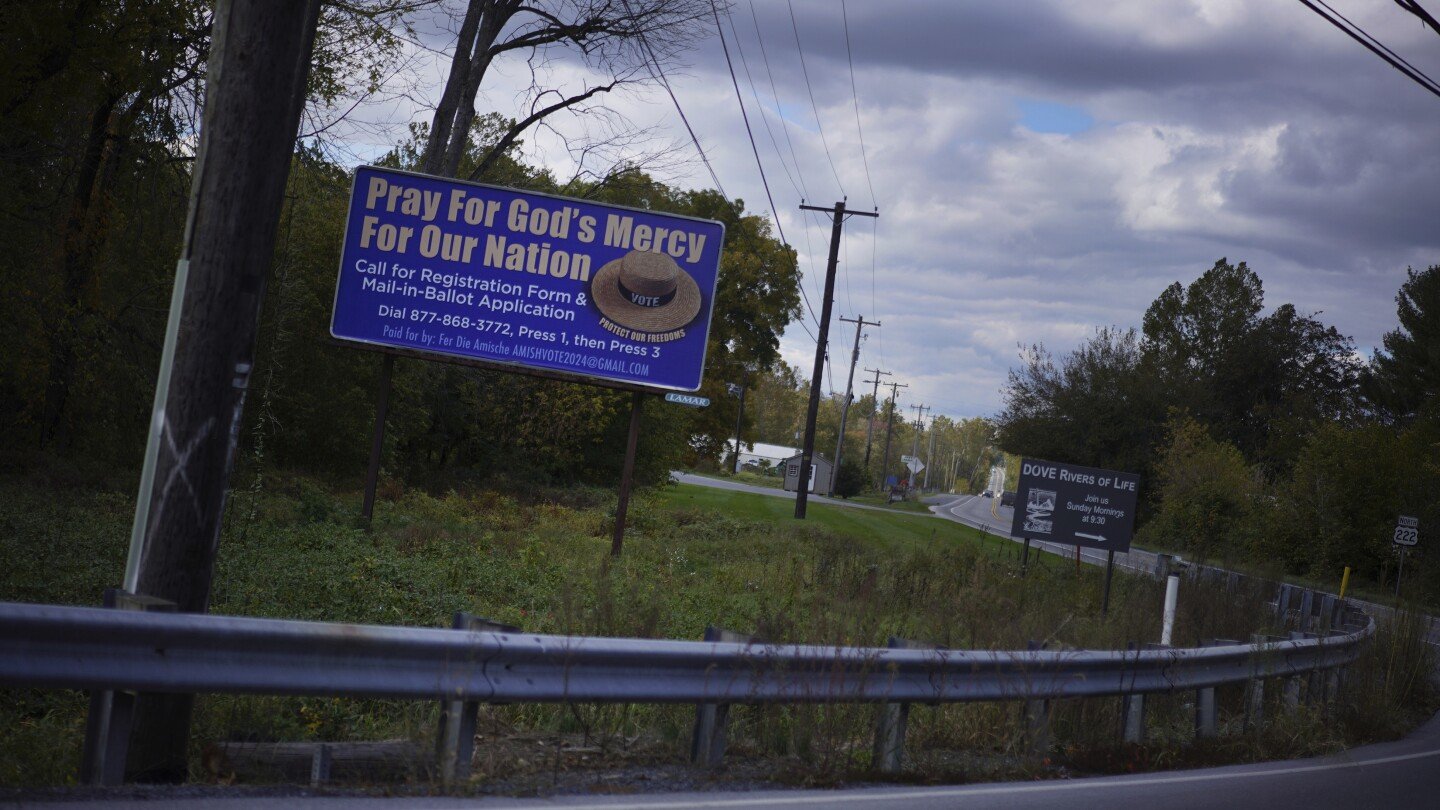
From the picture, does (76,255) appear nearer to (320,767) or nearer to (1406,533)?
(320,767)


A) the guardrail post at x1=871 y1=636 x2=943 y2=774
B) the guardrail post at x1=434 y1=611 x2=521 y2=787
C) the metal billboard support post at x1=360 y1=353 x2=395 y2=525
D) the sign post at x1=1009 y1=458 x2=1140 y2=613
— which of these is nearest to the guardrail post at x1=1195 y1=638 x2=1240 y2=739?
the guardrail post at x1=871 y1=636 x2=943 y2=774

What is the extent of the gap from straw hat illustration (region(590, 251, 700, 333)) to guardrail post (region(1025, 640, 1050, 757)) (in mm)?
11601

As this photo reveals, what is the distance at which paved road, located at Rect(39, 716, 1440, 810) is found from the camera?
513 centimetres

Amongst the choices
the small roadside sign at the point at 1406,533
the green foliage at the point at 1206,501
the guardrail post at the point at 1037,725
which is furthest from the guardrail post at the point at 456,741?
the green foliage at the point at 1206,501

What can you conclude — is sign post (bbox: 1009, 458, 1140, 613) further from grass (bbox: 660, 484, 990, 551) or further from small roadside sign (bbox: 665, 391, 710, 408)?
small roadside sign (bbox: 665, 391, 710, 408)

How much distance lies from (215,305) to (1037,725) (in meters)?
5.60

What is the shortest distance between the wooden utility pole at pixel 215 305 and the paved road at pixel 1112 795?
1304mm

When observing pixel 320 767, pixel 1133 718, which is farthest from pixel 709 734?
pixel 1133 718

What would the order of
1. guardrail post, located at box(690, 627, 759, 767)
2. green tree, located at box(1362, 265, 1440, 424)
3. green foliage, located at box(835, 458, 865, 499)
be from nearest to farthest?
guardrail post, located at box(690, 627, 759, 767) < green tree, located at box(1362, 265, 1440, 424) < green foliage, located at box(835, 458, 865, 499)

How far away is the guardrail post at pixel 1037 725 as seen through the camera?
785 cm

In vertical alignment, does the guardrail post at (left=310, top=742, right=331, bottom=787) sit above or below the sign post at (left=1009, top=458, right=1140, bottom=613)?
below

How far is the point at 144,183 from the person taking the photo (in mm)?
19641

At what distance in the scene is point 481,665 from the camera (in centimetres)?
548

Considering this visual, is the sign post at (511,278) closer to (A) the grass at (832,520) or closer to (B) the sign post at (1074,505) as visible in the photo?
Answer: (B) the sign post at (1074,505)
